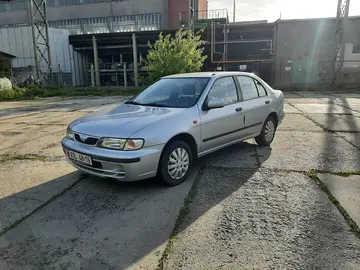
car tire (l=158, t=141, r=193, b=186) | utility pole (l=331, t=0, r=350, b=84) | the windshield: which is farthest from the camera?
utility pole (l=331, t=0, r=350, b=84)

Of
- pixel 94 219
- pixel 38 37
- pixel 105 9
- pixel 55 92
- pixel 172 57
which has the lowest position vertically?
pixel 94 219

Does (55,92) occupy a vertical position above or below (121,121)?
below

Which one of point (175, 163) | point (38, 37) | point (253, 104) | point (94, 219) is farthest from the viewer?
point (38, 37)

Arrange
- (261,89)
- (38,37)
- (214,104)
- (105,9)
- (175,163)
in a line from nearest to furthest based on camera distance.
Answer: (175,163), (214,104), (261,89), (38,37), (105,9)

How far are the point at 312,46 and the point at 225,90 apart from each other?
2262 cm

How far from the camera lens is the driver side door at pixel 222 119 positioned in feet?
13.4

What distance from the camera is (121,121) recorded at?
11.9 ft

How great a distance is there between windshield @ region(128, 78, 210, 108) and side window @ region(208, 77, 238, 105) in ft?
0.55

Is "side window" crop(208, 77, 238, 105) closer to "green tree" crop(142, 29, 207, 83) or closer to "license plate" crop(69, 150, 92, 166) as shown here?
"license plate" crop(69, 150, 92, 166)

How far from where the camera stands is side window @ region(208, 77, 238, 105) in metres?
4.36

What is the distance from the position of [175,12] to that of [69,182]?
115 feet

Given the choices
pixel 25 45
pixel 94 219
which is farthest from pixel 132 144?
pixel 25 45

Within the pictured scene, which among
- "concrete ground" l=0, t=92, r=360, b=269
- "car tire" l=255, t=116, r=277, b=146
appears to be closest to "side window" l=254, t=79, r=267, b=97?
"car tire" l=255, t=116, r=277, b=146

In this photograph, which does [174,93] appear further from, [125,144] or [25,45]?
[25,45]
